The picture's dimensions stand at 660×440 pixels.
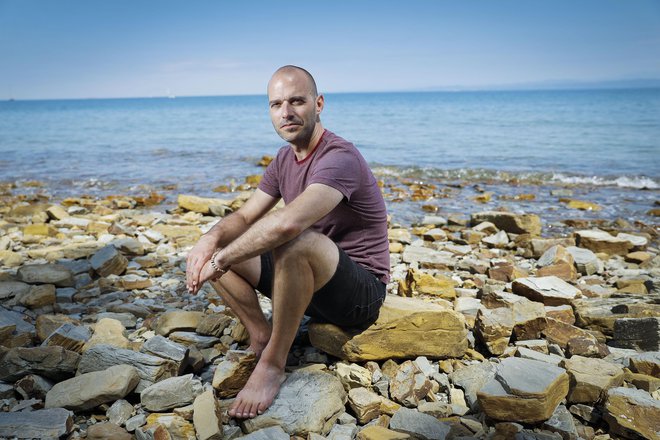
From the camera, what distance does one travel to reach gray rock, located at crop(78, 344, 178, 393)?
2926mm

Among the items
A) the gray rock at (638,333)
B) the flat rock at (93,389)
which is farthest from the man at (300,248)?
the gray rock at (638,333)

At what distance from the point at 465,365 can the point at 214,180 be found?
1121cm

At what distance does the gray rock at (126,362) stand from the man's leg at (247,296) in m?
0.51

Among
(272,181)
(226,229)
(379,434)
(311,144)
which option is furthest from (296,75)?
(379,434)

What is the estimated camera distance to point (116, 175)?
47.0 feet

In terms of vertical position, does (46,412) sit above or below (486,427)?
above

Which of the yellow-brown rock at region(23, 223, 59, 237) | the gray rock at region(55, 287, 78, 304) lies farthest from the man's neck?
the yellow-brown rock at region(23, 223, 59, 237)

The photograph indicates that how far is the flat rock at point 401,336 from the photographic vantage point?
318 centimetres

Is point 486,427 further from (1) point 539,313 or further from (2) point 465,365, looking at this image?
(1) point 539,313

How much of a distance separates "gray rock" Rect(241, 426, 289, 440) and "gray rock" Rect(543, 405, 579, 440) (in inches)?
53.3

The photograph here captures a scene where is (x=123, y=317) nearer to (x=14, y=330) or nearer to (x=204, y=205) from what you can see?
(x=14, y=330)

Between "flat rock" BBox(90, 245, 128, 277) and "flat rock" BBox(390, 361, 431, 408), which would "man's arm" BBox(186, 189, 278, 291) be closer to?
"flat rock" BBox(390, 361, 431, 408)

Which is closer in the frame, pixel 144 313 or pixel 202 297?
pixel 144 313

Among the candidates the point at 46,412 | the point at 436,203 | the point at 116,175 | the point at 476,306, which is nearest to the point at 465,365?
Result: the point at 476,306
